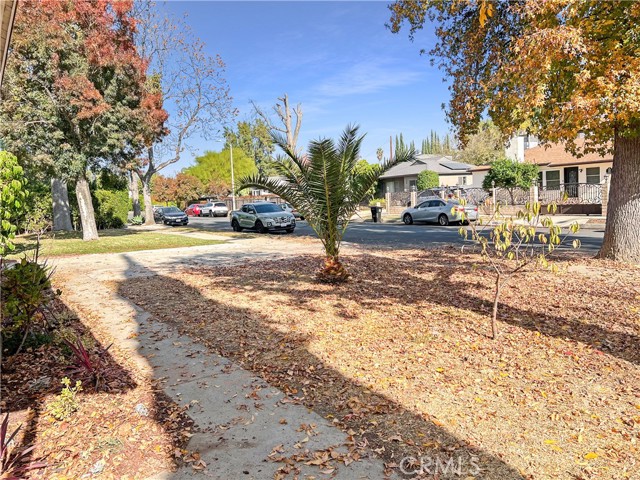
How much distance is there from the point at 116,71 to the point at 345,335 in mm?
16556

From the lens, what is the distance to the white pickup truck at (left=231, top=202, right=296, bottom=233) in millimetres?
23094

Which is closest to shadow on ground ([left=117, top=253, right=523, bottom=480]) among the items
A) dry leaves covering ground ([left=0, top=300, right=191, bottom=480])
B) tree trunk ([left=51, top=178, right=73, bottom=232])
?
dry leaves covering ground ([left=0, top=300, right=191, bottom=480])

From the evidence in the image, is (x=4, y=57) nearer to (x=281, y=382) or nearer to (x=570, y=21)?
(x=281, y=382)

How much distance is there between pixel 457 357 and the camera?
4.62 metres

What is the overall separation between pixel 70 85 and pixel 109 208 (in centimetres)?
1526

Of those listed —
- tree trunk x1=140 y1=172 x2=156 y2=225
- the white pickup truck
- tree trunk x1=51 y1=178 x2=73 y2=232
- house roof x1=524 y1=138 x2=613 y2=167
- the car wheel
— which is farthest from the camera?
tree trunk x1=140 y1=172 x2=156 y2=225

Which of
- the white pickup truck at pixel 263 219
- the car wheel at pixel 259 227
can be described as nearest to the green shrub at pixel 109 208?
the white pickup truck at pixel 263 219

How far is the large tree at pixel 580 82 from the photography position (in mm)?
7578

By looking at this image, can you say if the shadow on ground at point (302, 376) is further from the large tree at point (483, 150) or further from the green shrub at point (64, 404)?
the large tree at point (483, 150)

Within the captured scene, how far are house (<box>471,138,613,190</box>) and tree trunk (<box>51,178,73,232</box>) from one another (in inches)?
1139

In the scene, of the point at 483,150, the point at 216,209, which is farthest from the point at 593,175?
the point at 483,150

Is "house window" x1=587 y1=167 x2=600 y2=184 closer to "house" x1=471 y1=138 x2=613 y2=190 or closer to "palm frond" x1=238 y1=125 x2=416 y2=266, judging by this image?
"house" x1=471 y1=138 x2=613 y2=190

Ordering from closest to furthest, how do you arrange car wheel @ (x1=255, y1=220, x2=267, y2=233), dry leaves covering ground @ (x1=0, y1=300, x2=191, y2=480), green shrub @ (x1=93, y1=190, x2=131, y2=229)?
dry leaves covering ground @ (x1=0, y1=300, x2=191, y2=480), car wheel @ (x1=255, y1=220, x2=267, y2=233), green shrub @ (x1=93, y1=190, x2=131, y2=229)

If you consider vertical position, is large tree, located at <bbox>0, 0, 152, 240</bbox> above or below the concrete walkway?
above
